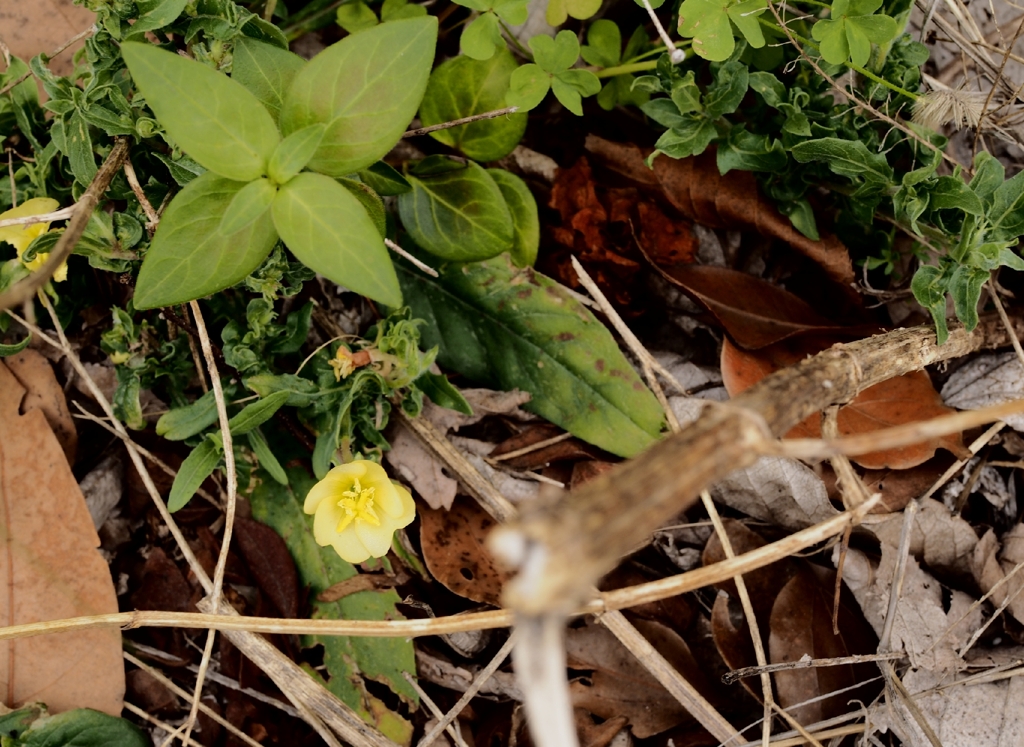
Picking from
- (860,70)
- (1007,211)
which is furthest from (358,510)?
(1007,211)

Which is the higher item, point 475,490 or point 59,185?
point 59,185

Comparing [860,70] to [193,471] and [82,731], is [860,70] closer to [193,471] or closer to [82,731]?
[193,471]

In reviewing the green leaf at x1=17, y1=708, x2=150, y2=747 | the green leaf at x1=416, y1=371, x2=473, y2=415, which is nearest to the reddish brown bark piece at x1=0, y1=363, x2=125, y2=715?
the green leaf at x1=17, y1=708, x2=150, y2=747

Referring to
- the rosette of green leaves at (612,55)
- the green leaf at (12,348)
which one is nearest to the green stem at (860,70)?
the rosette of green leaves at (612,55)

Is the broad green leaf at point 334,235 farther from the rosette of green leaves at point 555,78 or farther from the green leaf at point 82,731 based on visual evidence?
the green leaf at point 82,731

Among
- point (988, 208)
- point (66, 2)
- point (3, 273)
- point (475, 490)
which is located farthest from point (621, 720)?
point (66, 2)

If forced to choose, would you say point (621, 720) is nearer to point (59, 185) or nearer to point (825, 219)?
point (825, 219)

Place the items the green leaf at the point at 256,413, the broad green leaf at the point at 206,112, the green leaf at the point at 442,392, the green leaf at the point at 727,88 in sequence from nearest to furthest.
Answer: the broad green leaf at the point at 206,112
the green leaf at the point at 256,413
the green leaf at the point at 727,88
the green leaf at the point at 442,392

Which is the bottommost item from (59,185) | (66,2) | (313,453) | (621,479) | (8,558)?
(8,558)
